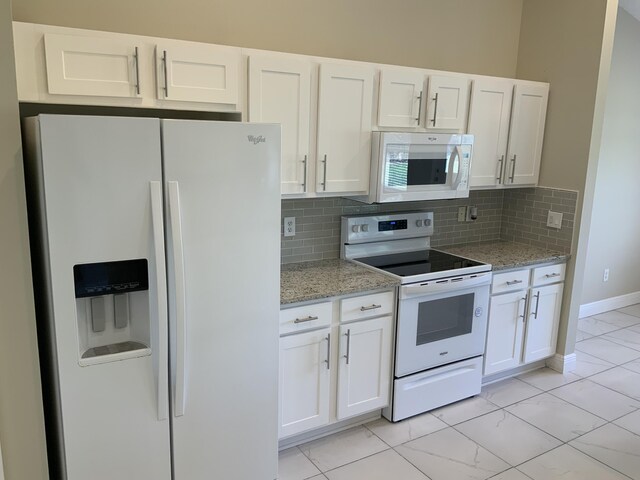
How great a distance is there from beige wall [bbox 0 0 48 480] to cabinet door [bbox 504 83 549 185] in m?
3.12

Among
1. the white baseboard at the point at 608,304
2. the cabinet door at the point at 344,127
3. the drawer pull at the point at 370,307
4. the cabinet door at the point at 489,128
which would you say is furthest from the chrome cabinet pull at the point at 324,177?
the white baseboard at the point at 608,304

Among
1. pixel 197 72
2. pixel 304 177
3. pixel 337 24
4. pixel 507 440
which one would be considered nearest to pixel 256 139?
pixel 197 72

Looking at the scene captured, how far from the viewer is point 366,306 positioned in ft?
9.31

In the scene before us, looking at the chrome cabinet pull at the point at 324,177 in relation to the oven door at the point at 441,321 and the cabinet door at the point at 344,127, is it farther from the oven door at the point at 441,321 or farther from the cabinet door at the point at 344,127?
the oven door at the point at 441,321

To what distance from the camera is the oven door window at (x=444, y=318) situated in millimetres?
3068

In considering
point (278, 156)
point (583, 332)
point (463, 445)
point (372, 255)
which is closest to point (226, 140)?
point (278, 156)

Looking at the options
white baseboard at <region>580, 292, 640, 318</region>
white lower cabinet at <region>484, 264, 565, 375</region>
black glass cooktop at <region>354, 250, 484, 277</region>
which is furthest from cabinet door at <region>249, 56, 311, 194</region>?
white baseboard at <region>580, 292, 640, 318</region>

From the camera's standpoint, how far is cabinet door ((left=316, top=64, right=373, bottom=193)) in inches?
110

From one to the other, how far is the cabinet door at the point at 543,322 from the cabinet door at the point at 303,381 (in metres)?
1.74

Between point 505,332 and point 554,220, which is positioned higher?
point 554,220

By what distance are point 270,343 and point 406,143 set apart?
1.51 metres

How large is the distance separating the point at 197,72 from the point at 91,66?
0.47m

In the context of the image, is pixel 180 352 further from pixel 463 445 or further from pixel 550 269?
pixel 550 269

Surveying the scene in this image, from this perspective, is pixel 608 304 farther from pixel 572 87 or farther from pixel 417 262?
pixel 417 262
